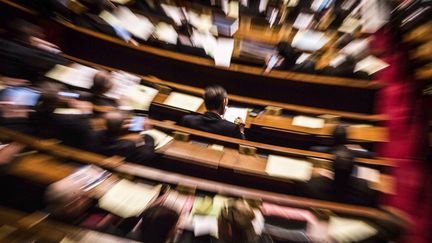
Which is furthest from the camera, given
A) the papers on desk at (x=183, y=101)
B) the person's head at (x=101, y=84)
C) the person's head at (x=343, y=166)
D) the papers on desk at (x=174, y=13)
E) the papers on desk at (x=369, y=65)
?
the papers on desk at (x=174, y=13)

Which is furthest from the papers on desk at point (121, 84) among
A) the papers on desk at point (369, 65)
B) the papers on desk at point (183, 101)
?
the papers on desk at point (369, 65)

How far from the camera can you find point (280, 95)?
10.2ft

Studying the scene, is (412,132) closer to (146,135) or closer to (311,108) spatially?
(311,108)

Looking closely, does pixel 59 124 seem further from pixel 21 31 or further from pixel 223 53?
pixel 223 53

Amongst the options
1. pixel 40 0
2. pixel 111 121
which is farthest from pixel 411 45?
pixel 40 0

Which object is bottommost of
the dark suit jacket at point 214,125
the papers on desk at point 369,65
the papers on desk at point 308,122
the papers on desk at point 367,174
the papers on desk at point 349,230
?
the papers on desk at point 349,230

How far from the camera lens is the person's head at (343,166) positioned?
1813 millimetres

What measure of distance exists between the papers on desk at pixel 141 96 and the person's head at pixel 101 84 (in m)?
0.27

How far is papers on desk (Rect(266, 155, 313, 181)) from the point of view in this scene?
1.94m

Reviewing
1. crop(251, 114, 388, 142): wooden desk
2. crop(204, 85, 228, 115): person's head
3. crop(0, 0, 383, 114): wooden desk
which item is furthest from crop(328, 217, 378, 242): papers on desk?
crop(0, 0, 383, 114): wooden desk

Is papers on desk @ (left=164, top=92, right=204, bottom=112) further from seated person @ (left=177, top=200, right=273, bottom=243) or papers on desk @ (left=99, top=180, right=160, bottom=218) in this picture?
seated person @ (left=177, top=200, right=273, bottom=243)

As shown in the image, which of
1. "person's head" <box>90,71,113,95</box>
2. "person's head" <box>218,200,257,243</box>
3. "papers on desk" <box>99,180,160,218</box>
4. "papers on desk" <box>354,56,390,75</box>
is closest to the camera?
"person's head" <box>218,200,257,243</box>

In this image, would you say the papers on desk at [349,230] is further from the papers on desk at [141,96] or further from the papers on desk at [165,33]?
the papers on desk at [165,33]

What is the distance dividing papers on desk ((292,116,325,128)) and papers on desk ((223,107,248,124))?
20.0 inches
